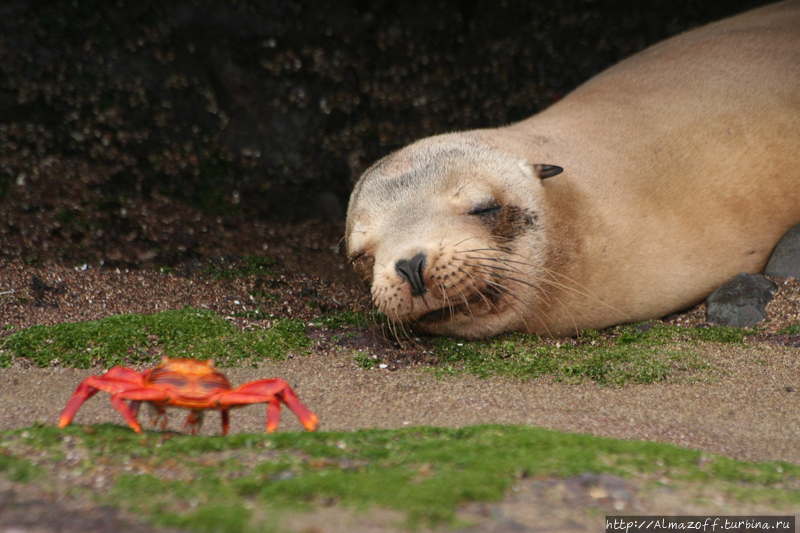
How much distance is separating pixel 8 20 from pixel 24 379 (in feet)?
13.1

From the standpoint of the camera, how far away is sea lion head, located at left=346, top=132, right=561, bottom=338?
147 inches

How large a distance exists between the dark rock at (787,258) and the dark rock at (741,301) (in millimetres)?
110

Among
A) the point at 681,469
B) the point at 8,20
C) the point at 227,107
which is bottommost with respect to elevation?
the point at 681,469

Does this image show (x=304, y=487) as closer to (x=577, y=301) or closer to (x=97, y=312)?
(x=577, y=301)

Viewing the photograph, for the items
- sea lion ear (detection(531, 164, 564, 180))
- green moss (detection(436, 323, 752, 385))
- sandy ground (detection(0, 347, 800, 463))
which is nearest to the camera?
sandy ground (detection(0, 347, 800, 463))

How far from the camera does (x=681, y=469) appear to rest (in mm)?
2152

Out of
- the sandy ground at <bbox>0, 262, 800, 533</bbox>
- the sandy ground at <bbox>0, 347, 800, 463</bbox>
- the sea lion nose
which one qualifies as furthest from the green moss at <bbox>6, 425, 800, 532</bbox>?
the sea lion nose

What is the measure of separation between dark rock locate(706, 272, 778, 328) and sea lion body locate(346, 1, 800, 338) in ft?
0.35

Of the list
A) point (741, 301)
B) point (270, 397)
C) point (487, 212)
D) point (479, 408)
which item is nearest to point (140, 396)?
point (270, 397)

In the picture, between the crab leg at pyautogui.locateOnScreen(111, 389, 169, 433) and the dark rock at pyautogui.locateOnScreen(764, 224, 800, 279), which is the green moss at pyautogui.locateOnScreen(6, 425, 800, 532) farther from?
the dark rock at pyautogui.locateOnScreen(764, 224, 800, 279)

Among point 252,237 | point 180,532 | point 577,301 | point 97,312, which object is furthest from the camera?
point 252,237

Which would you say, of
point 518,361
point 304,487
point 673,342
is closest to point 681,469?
point 304,487

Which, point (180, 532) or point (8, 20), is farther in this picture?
point (8, 20)

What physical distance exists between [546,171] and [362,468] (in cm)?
Result: 239
